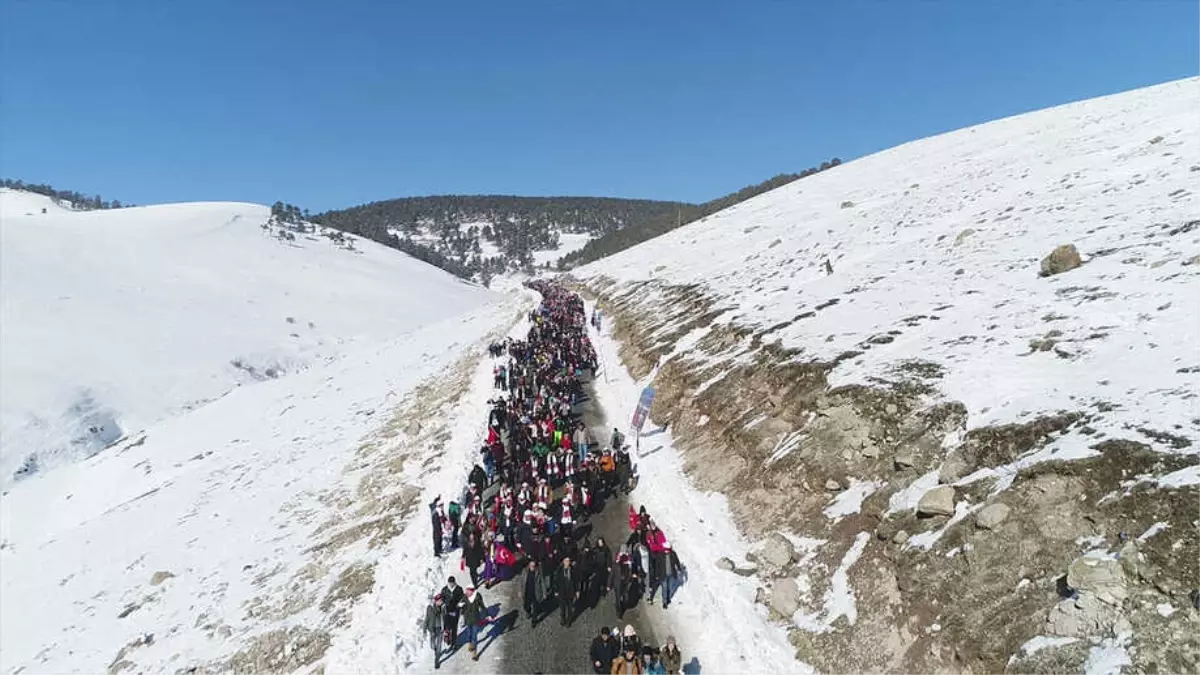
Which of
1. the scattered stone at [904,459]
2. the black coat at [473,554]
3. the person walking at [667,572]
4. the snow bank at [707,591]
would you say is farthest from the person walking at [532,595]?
the scattered stone at [904,459]

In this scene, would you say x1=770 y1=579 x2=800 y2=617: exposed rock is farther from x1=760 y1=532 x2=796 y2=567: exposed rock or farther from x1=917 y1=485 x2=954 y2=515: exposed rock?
x1=917 y1=485 x2=954 y2=515: exposed rock

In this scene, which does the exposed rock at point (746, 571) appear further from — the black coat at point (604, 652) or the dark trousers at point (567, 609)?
the black coat at point (604, 652)

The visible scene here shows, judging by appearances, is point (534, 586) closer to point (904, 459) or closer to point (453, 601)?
point (453, 601)

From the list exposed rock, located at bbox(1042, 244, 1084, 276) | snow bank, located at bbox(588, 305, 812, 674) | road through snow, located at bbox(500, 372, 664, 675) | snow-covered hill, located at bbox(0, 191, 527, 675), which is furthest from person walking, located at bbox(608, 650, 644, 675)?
exposed rock, located at bbox(1042, 244, 1084, 276)

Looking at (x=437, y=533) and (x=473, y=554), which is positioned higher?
(x=437, y=533)

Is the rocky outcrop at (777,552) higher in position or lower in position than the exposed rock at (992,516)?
lower

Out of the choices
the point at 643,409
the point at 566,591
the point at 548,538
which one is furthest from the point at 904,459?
the point at 643,409

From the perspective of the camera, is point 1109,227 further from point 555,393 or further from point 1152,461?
point 555,393

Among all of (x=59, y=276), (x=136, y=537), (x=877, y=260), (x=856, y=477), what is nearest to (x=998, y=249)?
(x=877, y=260)
